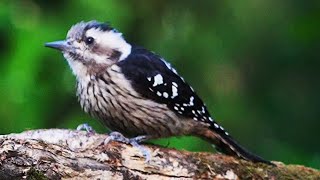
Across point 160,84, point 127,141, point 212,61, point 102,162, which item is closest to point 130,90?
point 160,84

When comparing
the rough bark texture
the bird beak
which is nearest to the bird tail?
the rough bark texture

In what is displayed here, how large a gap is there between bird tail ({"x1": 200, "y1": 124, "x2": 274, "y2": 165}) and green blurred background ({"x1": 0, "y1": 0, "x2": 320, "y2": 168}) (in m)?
0.35

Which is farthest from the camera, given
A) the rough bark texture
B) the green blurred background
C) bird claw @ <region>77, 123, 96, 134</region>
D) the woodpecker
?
the green blurred background

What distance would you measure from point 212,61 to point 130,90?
1690mm

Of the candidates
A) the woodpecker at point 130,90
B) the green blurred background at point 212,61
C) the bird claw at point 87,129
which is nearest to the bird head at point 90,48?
the woodpecker at point 130,90

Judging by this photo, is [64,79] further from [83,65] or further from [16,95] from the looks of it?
[83,65]

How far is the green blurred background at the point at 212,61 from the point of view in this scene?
6000 millimetres

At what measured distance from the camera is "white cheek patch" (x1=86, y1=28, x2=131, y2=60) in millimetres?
5414

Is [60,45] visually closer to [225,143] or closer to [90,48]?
[90,48]

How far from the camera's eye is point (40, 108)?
612 cm

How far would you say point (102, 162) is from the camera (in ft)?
14.9

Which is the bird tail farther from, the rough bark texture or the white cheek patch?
the white cheek patch

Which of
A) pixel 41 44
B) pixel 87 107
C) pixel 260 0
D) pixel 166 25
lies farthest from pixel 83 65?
pixel 260 0

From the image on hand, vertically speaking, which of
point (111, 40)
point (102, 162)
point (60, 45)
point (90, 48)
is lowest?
point (102, 162)
